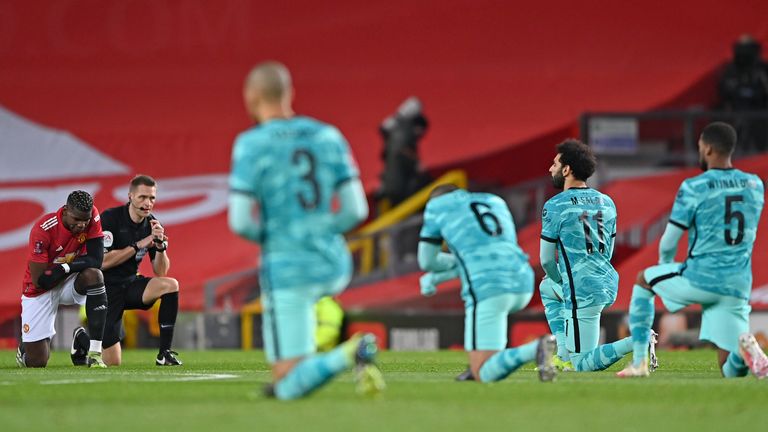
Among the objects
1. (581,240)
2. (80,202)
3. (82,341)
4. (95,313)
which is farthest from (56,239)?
(581,240)

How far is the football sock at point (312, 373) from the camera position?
7242 mm

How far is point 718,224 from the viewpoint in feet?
31.1

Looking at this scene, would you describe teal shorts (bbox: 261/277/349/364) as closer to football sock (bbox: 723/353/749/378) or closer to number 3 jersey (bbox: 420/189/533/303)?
number 3 jersey (bbox: 420/189/533/303)

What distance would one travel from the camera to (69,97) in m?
26.8

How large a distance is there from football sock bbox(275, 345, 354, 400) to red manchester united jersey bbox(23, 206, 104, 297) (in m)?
5.18

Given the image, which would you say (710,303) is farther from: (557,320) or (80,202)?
(80,202)

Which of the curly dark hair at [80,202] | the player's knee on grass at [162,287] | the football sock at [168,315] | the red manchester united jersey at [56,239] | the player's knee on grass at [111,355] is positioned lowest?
the player's knee on grass at [111,355]

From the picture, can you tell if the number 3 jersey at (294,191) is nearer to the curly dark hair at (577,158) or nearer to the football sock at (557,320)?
the curly dark hair at (577,158)

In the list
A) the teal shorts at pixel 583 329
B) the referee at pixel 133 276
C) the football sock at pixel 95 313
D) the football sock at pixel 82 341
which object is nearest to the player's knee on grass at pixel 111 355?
the referee at pixel 133 276

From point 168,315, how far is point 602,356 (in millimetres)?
4314

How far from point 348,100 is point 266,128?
18500mm

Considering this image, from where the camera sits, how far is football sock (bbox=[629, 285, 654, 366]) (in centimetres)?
980

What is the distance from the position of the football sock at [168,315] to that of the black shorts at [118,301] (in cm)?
24

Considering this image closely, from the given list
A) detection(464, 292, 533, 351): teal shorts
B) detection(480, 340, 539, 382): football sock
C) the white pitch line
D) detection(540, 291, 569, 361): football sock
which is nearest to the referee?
the white pitch line
